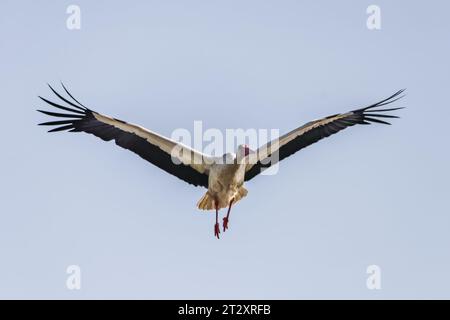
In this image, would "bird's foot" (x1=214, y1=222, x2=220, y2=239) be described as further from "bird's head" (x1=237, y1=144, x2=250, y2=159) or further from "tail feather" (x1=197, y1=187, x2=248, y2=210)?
"bird's head" (x1=237, y1=144, x2=250, y2=159)

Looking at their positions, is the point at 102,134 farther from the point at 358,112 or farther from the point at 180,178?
the point at 358,112

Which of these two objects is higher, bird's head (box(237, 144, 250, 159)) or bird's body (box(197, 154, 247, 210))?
bird's head (box(237, 144, 250, 159))

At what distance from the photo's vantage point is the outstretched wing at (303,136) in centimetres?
1720

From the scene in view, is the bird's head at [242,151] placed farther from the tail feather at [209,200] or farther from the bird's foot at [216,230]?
the bird's foot at [216,230]

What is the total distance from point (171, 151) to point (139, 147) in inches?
19.4

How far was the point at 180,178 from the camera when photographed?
57.3 ft

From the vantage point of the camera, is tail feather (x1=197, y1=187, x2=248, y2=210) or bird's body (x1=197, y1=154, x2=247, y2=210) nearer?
bird's body (x1=197, y1=154, x2=247, y2=210)

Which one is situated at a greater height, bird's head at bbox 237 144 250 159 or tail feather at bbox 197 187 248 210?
bird's head at bbox 237 144 250 159

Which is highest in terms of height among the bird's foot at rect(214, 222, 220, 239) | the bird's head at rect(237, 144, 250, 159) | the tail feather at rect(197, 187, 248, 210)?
the bird's head at rect(237, 144, 250, 159)

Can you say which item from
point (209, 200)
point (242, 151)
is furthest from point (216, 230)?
point (242, 151)

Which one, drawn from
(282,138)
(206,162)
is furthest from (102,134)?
(282,138)

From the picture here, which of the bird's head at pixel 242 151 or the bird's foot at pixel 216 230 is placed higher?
the bird's head at pixel 242 151

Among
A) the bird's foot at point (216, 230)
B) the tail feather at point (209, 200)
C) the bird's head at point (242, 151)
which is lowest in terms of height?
the bird's foot at point (216, 230)

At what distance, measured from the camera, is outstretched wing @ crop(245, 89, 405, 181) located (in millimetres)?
17203
